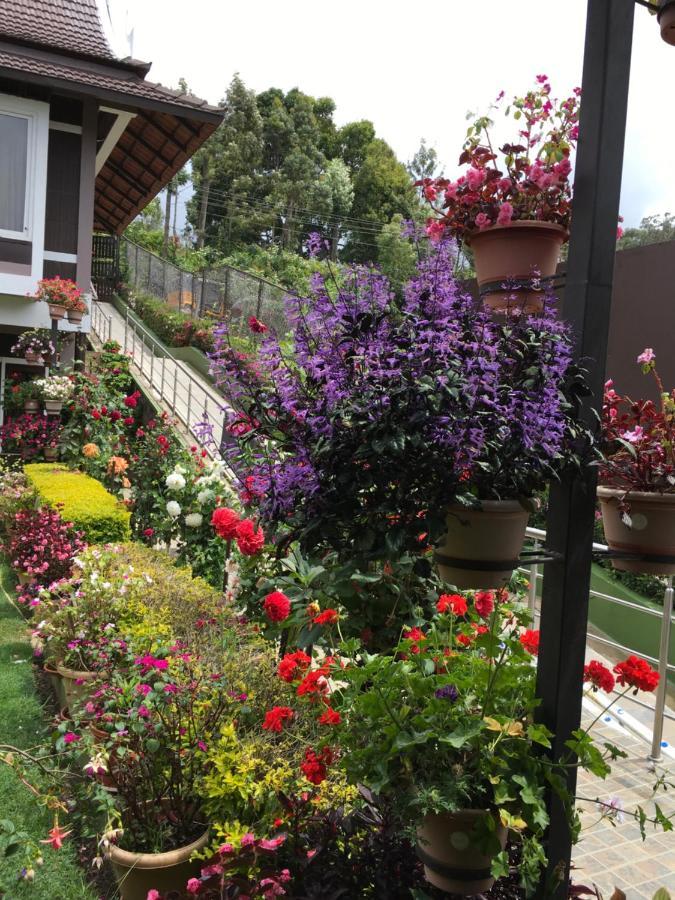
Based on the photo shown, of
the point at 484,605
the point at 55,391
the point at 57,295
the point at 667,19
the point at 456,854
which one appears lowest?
the point at 456,854

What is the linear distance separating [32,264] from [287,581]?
789cm

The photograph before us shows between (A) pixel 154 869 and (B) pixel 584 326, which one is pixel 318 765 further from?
(B) pixel 584 326

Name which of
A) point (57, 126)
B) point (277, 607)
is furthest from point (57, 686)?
point (57, 126)

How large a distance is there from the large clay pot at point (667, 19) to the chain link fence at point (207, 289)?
1249cm

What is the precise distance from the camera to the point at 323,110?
42750mm

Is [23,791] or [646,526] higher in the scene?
[646,526]

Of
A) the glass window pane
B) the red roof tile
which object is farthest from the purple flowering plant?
the red roof tile

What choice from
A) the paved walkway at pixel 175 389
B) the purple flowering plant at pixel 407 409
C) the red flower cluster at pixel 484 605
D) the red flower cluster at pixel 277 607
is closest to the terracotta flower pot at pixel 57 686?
the red flower cluster at pixel 277 607

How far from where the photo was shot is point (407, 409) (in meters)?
1.58

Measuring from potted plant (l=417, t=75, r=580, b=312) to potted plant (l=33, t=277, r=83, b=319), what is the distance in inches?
325

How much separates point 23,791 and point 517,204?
3.41 meters

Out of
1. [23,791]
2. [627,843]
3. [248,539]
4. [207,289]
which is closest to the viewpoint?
[627,843]

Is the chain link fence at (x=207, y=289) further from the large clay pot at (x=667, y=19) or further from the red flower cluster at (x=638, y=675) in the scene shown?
the large clay pot at (x=667, y=19)

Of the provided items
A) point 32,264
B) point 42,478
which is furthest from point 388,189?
point 42,478
